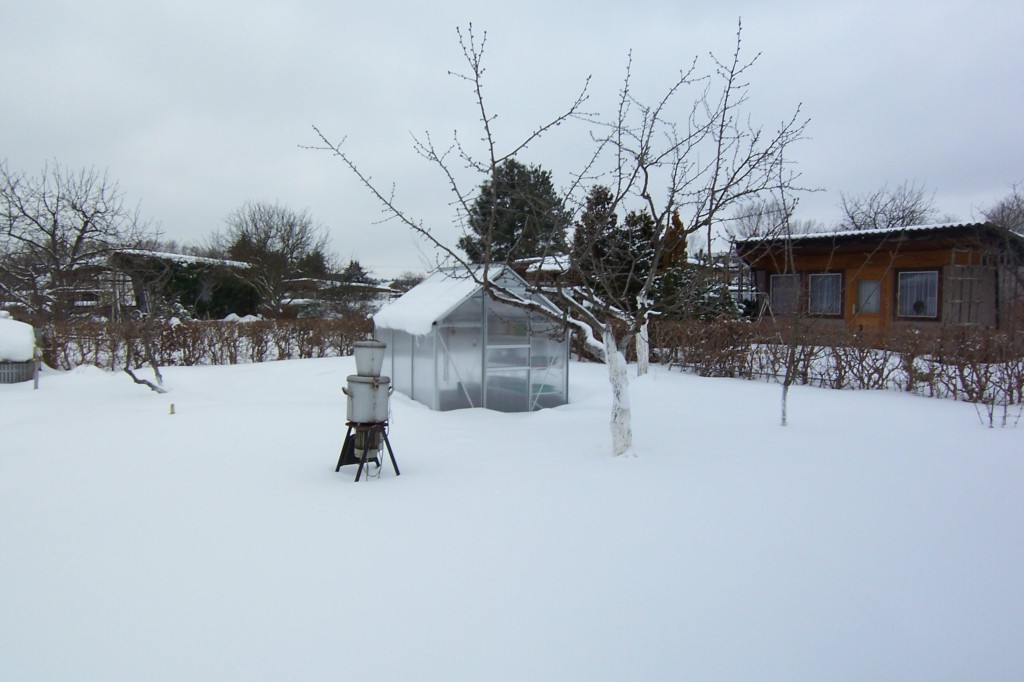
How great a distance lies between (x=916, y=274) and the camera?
16.8 metres

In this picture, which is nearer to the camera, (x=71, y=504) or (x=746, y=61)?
(x=71, y=504)

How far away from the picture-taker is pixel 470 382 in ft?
32.3

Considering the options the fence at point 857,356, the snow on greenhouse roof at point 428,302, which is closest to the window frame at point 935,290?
the fence at point 857,356

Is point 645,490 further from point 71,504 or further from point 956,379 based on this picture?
point 956,379

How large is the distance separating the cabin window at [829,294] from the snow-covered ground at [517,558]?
11.2 metres

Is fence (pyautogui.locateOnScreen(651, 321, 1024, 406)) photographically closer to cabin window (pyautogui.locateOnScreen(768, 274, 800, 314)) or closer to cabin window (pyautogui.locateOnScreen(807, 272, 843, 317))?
cabin window (pyautogui.locateOnScreen(768, 274, 800, 314))

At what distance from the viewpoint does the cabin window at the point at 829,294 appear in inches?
707

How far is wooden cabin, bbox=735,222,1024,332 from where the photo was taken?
611 inches

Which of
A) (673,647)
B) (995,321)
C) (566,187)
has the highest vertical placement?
(566,187)

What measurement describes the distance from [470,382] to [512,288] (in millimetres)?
1762

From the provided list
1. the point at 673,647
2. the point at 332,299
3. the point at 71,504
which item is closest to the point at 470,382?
the point at 71,504

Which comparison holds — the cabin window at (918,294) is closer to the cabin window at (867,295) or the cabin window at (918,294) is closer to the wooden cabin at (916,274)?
the wooden cabin at (916,274)

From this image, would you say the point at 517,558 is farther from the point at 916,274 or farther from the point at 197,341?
the point at 916,274

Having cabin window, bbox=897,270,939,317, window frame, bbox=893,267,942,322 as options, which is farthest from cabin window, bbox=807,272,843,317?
cabin window, bbox=897,270,939,317
